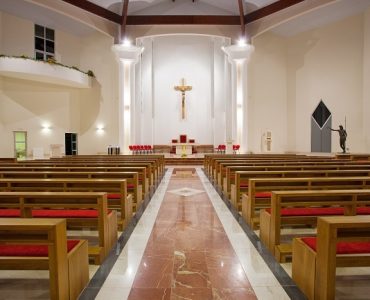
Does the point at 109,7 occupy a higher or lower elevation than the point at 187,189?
higher

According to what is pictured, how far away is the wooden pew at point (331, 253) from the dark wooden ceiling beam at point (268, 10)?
480 inches

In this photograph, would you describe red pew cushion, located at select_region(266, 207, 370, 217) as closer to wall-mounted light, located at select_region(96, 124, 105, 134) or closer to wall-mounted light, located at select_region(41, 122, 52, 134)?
wall-mounted light, located at select_region(96, 124, 105, 134)

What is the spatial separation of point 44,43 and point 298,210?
13.8 m

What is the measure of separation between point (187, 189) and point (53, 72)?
8802mm

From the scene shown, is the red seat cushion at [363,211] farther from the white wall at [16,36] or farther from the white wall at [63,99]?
the white wall at [16,36]

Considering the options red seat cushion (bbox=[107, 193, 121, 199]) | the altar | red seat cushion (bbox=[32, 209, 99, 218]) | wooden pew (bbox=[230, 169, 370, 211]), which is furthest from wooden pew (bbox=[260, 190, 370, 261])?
the altar

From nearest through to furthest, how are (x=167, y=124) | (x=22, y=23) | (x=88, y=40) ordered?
(x=22, y=23), (x=88, y=40), (x=167, y=124)

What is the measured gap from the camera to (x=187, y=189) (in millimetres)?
6371

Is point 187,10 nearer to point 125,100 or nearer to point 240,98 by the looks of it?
point 240,98

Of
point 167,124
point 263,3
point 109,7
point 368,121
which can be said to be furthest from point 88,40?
point 368,121

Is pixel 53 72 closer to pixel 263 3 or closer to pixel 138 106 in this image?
pixel 138 106

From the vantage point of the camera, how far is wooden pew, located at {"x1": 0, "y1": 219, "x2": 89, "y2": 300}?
1670 millimetres

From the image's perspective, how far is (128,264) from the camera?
257cm

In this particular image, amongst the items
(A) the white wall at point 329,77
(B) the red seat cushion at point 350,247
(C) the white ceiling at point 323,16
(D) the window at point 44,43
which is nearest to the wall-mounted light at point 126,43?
(D) the window at point 44,43
